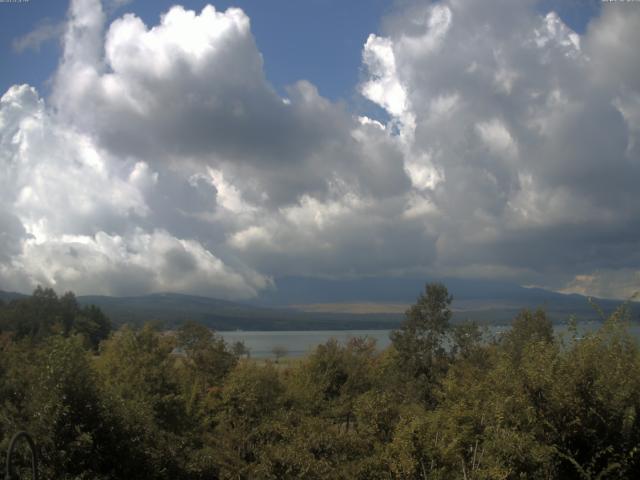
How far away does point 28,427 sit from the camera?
51.0ft

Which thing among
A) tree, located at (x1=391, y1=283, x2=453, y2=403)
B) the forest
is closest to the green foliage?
tree, located at (x1=391, y1=283, x2=453, y2=403)

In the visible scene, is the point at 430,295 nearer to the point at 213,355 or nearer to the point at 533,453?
the point at 213,355

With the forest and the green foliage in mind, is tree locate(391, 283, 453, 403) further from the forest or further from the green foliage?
the green foliage

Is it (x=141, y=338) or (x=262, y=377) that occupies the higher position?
(x=141, y=338)

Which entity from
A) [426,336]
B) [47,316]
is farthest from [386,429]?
[47,316]

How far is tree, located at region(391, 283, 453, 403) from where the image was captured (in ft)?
160

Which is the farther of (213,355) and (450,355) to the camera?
(213,355)

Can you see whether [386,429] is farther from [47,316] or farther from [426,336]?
[47,316]

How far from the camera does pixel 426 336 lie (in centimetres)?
5031

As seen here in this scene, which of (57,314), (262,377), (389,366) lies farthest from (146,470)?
(57,314)

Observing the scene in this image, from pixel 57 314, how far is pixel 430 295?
89999 mm

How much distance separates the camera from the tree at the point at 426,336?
4866cm

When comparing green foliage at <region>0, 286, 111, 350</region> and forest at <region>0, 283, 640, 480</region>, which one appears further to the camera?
green foliage at <region>0, 286, 111, 350</region>

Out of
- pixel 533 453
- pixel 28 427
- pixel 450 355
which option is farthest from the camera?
pixel 450 355
